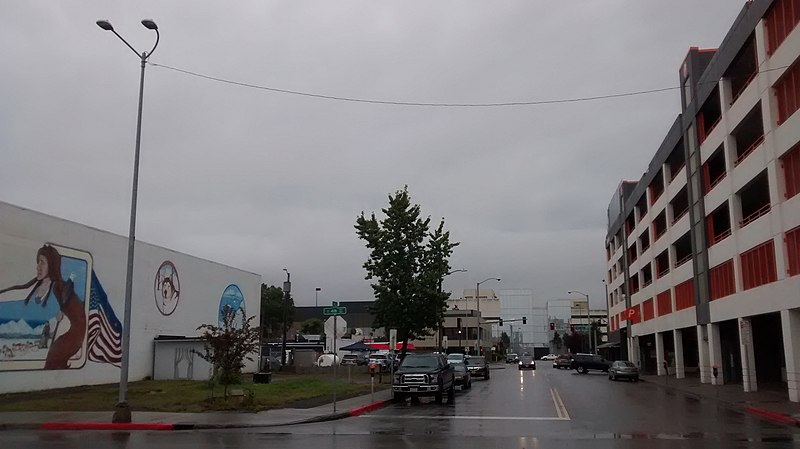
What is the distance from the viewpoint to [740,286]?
3544 cm

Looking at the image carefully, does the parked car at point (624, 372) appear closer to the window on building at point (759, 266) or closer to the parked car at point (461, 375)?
the parked car at point (461, 375)

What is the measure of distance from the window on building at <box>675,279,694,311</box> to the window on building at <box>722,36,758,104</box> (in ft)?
47.3

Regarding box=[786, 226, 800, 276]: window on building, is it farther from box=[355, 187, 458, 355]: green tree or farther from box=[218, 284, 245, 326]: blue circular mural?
box=[218, 284, 245, 326]: blue circular mural

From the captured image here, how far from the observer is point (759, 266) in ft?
108

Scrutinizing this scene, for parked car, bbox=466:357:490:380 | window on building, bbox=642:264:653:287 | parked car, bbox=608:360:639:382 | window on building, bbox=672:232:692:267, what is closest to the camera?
window on building, bbox=672:232:692:267

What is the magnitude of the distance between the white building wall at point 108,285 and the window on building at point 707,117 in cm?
3167

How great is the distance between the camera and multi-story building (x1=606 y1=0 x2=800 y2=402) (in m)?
28.8

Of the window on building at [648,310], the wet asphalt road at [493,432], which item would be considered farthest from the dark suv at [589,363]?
the wet asphalt road at [493,432]

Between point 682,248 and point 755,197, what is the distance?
53.4 feet

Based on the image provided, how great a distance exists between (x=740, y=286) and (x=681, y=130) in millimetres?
14245

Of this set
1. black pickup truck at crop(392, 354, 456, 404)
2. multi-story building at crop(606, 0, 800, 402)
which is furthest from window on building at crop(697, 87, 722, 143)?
black pickup truck at crop(392, 354, 456, 404)

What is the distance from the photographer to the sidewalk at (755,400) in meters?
22.7

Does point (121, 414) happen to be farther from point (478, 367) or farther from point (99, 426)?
point (478, 367)

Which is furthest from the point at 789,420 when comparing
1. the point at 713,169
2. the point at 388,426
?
the point at 713,169
